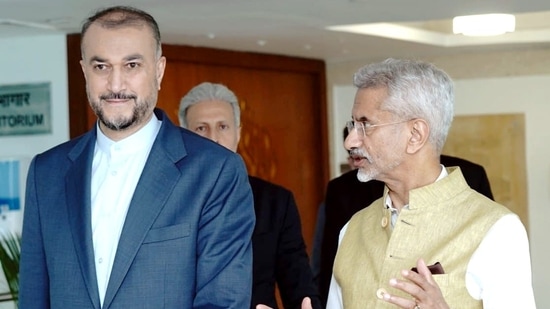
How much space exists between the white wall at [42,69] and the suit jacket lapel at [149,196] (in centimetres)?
383

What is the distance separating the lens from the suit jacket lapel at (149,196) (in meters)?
2.62

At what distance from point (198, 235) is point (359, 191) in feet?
6.22

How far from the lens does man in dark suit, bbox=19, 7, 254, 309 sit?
8.66ft

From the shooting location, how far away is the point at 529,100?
340 inches

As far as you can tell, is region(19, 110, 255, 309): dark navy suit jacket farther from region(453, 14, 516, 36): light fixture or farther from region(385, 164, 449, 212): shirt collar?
region(453, 14, 516, 36): light fixture

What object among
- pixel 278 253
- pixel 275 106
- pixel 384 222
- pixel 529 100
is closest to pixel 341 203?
pixel 278 253

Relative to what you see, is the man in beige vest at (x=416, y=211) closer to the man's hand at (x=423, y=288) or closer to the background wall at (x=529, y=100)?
the man's hand at (x=423, y=288)

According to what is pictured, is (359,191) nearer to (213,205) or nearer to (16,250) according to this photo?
(213,205)

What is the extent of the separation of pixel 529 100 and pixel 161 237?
641 centimetres

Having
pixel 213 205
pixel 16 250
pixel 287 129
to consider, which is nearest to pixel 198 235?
pixel 213 205

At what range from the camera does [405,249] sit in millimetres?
2670

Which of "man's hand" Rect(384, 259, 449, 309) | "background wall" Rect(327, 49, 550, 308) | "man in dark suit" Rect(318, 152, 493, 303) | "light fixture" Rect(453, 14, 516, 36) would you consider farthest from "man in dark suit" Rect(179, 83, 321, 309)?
"background wall" Rect(327, 49, 550, 308)

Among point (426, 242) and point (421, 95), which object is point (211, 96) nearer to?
point (421, 95)

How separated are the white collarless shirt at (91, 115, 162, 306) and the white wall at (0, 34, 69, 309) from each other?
3767 millimetres
